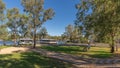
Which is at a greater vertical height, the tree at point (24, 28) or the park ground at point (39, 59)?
the tree at point (24, 28)

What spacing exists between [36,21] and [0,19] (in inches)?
324

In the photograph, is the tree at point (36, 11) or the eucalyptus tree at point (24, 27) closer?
the tree at point (36, 11)

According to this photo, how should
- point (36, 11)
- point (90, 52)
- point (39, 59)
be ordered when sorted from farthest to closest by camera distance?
point (36, 11) → point (90, 52) → point (39, 59)

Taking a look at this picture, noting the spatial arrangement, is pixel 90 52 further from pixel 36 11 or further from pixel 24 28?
pixel 24 28

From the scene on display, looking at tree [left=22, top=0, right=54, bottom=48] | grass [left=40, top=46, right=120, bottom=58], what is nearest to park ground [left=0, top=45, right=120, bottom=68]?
grass [left=40, top=46, right=120, bottom=58]

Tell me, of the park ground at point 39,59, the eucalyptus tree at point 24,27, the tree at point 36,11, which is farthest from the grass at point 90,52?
the eucalyptus tree at point 24,27

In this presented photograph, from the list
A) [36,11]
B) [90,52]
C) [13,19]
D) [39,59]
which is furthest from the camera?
[13,19]

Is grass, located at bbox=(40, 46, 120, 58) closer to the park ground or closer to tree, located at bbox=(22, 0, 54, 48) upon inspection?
the park ground

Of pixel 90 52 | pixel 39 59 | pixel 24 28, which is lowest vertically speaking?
pixel 90 52

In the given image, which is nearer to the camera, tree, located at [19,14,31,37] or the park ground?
the park ground

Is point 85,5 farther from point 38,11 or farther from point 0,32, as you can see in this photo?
point 0,32

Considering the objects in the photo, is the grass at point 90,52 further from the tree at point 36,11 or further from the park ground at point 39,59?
the tree at point 36,11

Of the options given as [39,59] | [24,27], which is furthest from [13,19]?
[39,59]

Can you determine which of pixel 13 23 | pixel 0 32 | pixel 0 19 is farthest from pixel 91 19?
pixel 13 23
